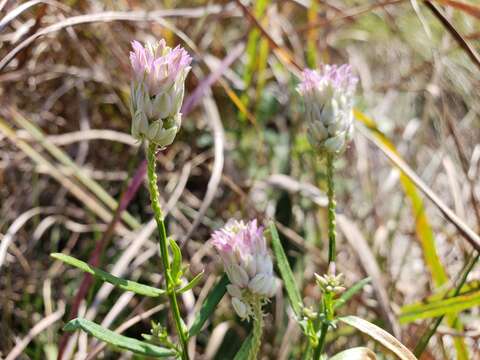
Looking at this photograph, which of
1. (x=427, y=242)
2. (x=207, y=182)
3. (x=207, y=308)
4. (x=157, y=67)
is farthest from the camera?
(x=207, y=182)

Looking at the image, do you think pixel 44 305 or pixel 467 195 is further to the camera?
pixel 467 195

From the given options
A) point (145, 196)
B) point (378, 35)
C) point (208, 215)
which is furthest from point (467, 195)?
point (378, 35)

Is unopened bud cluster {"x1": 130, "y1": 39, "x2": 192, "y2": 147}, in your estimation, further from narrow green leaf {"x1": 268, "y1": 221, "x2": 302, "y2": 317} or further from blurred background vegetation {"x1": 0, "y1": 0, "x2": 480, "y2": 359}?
blurred background vegetation {"x1": 0, "y1": 0, "x2": 480, "y2": 359}

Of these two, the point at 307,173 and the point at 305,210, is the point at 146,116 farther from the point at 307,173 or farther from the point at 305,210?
the point at 307,173

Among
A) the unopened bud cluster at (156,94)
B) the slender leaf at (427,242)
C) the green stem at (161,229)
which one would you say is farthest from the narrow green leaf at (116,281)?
the slender leaf at (427,242)

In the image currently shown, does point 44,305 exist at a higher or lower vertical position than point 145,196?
lower

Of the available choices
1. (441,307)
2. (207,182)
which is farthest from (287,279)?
(207,182)

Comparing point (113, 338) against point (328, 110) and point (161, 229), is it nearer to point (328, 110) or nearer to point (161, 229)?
point (161, 229)
